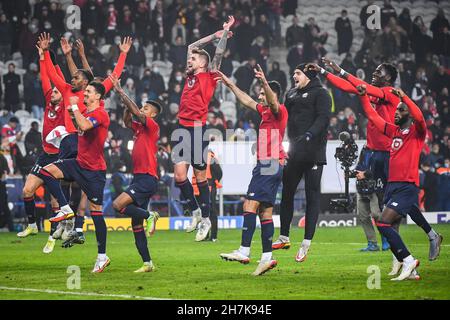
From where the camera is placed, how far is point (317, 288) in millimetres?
13320

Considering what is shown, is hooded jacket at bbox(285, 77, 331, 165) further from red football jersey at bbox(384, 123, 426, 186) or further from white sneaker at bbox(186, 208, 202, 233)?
white sneaker at bbox(186, 208, 202, 233)

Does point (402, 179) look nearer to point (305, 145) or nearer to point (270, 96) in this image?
point (270, 96)

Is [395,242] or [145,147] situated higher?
[145,147]

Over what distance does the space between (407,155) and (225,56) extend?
69.0ft

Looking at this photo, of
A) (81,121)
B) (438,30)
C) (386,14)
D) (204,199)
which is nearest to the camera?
(81,121)

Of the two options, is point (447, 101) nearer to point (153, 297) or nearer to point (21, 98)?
point (21, 98)

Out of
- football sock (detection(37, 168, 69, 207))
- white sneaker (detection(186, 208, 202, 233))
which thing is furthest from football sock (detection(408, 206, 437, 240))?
football sock (detection(37, 168, 69, 207))

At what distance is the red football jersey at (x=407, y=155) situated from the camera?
14.1 metres

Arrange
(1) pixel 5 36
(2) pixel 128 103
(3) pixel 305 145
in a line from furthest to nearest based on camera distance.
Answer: (1) pixel 5 36
(3) pixel 305 145
(2) pixel 128 103

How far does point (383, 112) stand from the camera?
1733cm

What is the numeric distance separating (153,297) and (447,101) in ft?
80.4

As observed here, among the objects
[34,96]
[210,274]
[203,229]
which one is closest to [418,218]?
[210,274]

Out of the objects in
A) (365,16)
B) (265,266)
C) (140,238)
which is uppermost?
(365,16)

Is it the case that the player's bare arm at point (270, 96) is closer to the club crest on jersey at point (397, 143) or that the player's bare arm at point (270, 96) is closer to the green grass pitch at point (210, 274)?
the club crest on jersey at point (397, 143)
